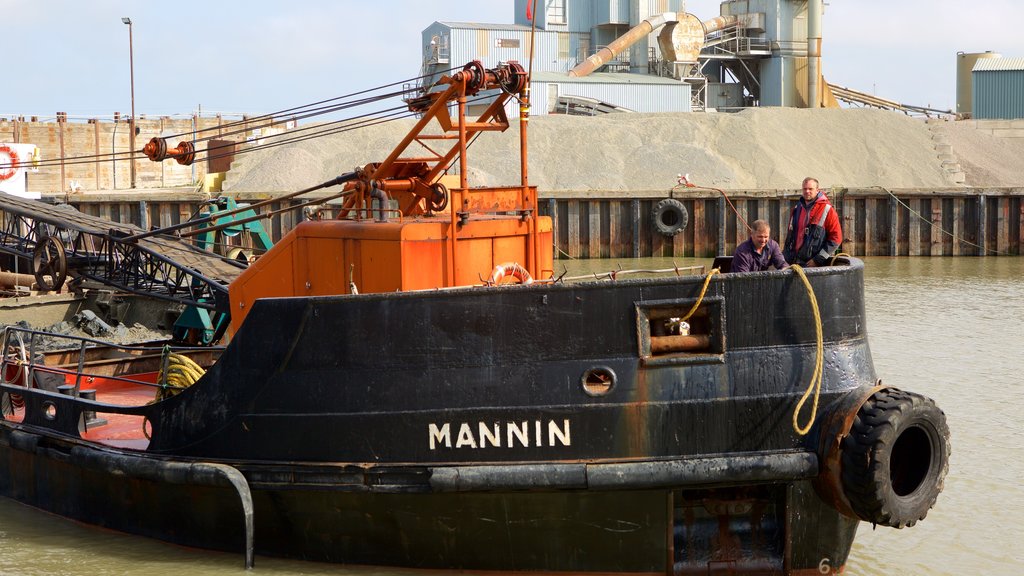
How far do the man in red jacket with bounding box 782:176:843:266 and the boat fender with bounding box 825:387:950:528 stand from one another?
125 cm

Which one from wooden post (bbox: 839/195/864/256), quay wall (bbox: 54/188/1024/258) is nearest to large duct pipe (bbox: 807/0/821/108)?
quay wall (bbox: 54/188/1024/258)

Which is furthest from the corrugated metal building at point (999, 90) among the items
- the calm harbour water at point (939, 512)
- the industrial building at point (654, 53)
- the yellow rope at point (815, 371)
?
the yellow rope at point (815, 371)

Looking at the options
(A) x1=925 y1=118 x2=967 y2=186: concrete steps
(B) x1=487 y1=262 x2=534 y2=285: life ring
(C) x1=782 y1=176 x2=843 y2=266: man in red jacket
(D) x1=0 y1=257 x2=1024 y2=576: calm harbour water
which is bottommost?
(D) x1=0 y1=257 x2=1024 y2=576: calm harbour water

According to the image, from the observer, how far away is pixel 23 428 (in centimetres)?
856

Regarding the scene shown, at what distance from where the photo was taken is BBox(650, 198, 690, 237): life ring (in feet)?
85.2

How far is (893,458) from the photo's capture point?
6.69 m

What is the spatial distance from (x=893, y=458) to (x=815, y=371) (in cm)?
86

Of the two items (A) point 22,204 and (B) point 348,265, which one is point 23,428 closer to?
(B) point 348,265

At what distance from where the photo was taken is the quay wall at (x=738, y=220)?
85.5 feet

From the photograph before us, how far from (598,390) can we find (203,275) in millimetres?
7150

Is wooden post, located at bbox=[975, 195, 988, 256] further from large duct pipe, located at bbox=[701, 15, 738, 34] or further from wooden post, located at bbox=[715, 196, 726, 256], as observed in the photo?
large duct pipe, located at bbox=[701, 15, 738, 34]

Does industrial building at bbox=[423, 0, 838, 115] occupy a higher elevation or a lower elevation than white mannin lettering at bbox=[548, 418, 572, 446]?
higher

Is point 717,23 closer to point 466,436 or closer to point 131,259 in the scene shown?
point 131,259

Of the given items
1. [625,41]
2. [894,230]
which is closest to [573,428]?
[894,230]
